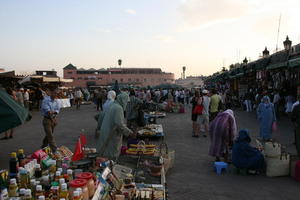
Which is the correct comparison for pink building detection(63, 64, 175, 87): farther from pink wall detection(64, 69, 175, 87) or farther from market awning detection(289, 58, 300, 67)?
market awning detection(289, 58, 300, 67)

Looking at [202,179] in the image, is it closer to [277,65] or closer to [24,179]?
[24,179]

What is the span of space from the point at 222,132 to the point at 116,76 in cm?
Answer: 9958

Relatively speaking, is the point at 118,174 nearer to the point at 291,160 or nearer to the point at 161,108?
the point at 291,160

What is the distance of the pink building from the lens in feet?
331

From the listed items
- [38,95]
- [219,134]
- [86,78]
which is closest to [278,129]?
[219,134]

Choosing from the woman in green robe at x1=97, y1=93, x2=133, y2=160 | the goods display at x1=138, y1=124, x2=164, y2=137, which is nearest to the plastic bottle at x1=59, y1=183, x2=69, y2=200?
the woman in green robe at x1=97, y1=93, x2=133, y2=160

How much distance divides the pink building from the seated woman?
87268mm

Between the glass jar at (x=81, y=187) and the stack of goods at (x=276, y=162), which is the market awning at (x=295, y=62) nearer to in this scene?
the stack of goods at (x=276, y=162)

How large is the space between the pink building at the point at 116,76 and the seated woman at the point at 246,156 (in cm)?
8727

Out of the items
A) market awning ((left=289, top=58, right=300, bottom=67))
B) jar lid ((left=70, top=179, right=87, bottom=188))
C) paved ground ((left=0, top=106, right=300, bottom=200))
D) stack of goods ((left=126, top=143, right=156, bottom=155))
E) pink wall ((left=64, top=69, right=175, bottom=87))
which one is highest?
pink wall ((left=64, top=69, right=175, bottom=87))

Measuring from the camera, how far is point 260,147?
7.23 m

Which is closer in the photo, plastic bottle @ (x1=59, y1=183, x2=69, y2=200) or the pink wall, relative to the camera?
plastic bottle @ (x1=59, y1=183, x2=69, y2=200)

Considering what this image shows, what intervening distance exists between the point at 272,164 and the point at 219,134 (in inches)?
51.5

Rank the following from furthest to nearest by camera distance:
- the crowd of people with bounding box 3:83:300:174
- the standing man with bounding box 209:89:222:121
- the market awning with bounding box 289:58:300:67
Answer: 1. the market awning with bounding box 289:58:300:67
2. the standing man with bounding box 209:89:222:121
3. the crowd of people with bounding box 3:83:300:174
